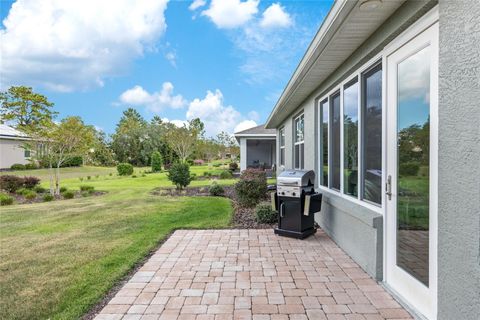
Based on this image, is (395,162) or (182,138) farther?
(182,138)

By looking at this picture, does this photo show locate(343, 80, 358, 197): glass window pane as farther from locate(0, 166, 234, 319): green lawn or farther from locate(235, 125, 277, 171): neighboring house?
locate(235, 125, 277, 171): neighboring house

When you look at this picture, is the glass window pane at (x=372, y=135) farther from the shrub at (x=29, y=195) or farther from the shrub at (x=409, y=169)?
the shrub at (x=29, y=195)

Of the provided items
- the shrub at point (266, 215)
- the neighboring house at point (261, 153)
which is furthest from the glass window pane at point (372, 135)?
the neighboring house at point (261, 153)

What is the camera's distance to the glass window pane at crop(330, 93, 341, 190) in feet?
17.5

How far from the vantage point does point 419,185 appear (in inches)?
110

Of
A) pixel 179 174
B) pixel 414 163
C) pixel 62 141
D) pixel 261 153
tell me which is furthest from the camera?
pixel 261 153

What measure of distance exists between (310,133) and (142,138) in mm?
34880

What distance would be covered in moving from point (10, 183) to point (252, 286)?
13.0m

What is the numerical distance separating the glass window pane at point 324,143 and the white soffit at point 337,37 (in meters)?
0.59

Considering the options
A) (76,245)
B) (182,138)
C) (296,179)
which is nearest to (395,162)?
(296,179)

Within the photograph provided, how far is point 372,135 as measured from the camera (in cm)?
390

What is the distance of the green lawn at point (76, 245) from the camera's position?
3.33 metres

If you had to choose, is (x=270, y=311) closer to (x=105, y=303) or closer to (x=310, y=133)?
(x=105, y=303)

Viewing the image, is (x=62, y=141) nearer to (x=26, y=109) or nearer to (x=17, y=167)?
(x=26, y=109)
